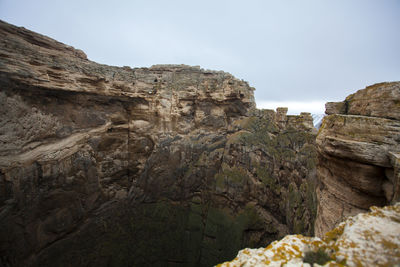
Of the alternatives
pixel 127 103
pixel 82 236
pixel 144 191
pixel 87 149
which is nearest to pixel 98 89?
pixel 127 103

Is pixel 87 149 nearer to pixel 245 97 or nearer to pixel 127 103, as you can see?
pixel 127 103

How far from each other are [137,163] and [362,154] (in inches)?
442

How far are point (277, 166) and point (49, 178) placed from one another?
43.7ft

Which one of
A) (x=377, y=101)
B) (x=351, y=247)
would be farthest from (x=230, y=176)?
(x=351, y=247)

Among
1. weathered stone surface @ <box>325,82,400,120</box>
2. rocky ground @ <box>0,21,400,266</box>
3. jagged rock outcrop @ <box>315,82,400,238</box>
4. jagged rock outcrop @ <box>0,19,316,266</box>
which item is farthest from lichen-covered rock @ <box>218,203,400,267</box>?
jagged rock outcrop @ <box>0,19,316,266</box>

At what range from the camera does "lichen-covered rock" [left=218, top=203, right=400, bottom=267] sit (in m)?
1.45

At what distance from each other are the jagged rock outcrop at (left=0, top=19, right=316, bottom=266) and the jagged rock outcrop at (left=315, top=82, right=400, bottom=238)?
3.86 metres

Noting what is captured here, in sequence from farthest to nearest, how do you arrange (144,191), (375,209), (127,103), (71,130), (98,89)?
(144,191) → (127,103) → (98,89) → (71,130) → (375,209)

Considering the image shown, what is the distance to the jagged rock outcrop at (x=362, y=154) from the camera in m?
2.84

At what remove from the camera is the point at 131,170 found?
34.3 feet

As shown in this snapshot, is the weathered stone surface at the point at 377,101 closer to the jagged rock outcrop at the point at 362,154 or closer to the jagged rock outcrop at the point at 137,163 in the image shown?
→ the jagged rock outcrop at the point at 362,154

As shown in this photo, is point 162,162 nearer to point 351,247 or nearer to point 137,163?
point 137,163

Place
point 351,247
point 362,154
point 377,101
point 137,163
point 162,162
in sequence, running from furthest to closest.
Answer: point 162,162
point 137,163
point 377,101
point 362,154
point 351,247

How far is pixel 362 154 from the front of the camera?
3.02m
